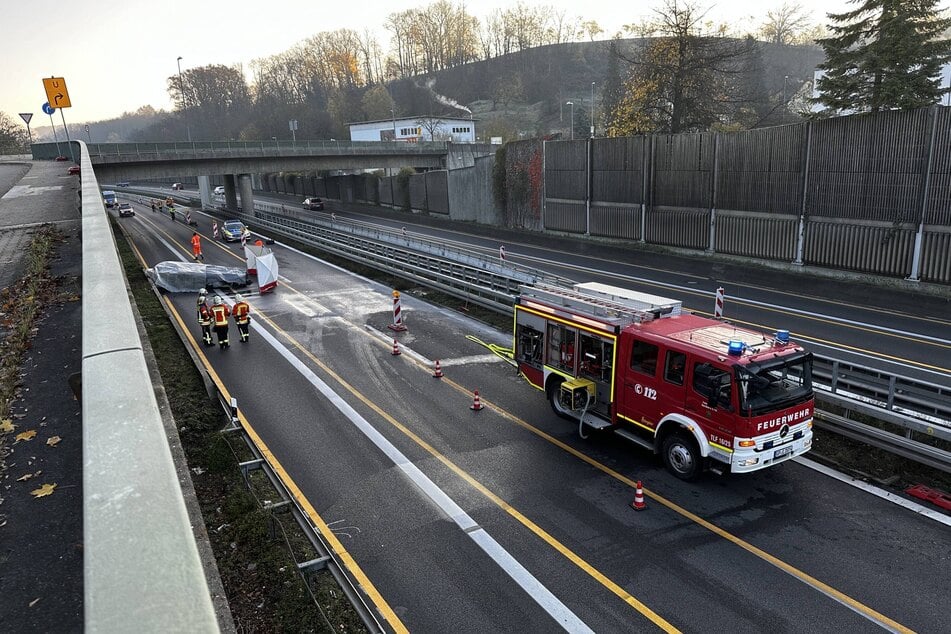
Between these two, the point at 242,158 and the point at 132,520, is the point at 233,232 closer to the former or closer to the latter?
the point at 242,158

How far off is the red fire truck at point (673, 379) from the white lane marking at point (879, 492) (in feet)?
2.92

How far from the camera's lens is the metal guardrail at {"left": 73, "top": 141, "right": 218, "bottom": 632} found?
136cm

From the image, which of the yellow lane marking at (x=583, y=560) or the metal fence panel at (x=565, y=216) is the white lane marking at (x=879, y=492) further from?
the metal fence panel at (x=565, y=216)

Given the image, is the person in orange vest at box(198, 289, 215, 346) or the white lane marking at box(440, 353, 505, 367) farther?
the person in orange vest at box(198, 289, 215, 346)

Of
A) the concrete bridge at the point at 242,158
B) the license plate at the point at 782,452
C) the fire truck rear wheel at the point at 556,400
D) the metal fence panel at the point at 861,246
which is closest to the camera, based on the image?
the license plate at the point at 782,452

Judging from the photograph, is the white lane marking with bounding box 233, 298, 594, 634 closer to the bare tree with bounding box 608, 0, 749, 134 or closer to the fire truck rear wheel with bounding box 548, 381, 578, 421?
the fire truck rear wheel with bounding box 548, 381, 578, 421

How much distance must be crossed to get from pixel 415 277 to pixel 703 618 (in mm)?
21147

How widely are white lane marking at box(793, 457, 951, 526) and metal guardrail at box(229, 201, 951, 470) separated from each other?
3.49 feet

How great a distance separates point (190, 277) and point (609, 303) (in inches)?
777

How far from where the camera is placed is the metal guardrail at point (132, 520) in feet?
4.46

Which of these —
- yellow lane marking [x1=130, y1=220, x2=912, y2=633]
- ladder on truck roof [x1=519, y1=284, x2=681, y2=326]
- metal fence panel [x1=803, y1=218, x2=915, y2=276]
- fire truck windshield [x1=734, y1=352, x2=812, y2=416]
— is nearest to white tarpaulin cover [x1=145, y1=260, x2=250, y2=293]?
yellow lane marking [x1=130, y1=220, x2=912, y2=633]

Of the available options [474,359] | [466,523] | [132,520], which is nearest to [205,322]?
[474,359]

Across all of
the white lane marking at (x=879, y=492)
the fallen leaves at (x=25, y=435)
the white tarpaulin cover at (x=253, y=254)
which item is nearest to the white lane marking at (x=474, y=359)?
the white lane marking at (x=879, y=492)

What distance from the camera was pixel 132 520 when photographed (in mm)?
1621
